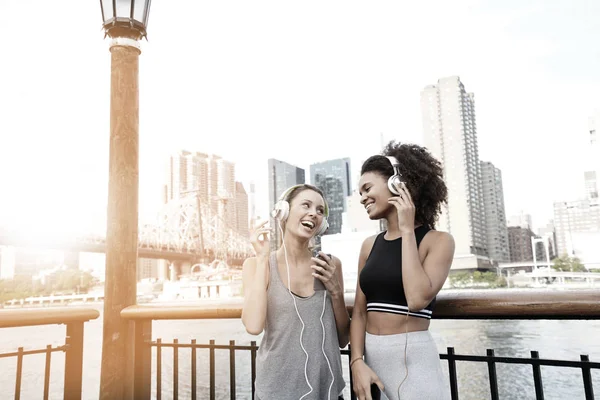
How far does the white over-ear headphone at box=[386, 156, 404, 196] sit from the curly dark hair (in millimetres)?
35

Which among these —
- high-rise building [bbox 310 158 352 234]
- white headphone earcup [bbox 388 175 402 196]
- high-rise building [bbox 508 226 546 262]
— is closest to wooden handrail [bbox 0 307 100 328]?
white headphone earcup [bbox 388 175 402 196]

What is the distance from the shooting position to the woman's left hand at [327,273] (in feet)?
4.83

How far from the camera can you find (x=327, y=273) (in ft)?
4.83

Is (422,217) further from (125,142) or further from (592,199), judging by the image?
(592,199)

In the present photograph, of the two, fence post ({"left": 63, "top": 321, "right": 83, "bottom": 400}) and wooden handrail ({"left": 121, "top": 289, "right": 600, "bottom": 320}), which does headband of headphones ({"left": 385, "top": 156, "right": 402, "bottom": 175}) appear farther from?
fence post ({"left": 63, "top": 321, "right": 83, "bottom": 400})

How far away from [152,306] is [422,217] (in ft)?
4.48

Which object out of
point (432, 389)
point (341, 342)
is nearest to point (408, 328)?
point (432, 389)

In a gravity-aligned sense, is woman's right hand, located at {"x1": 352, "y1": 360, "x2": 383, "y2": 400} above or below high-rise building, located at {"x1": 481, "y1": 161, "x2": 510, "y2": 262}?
below

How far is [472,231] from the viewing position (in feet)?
171

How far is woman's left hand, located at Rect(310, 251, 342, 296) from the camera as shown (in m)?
1.47

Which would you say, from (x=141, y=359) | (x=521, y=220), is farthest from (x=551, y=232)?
(x=141, y=359)

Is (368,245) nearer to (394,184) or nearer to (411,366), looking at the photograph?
(394,184)

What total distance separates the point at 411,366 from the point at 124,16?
212cm

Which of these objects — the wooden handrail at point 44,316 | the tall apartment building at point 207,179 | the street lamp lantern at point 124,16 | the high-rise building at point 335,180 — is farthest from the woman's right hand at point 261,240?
the tall apartment building at point 207,179
